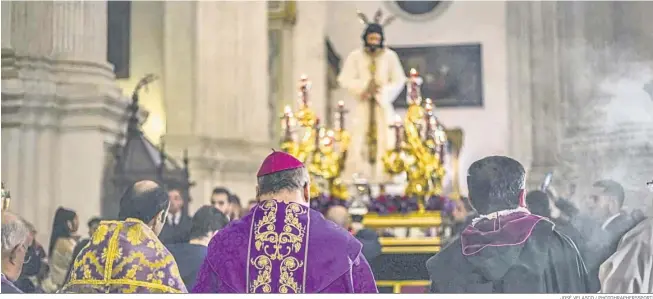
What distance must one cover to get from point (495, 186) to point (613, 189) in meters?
1.92

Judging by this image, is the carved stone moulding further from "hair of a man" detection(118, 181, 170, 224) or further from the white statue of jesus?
"hair of a man" detection(118, 181, 170, 224)

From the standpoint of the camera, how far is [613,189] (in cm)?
638

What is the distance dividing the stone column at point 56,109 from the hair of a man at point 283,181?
98.7 inches

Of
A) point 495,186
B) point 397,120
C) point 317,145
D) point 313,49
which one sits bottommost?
point 495,186

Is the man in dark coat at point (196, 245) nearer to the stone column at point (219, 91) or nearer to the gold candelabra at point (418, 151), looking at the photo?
the stone column at point (219, 91)

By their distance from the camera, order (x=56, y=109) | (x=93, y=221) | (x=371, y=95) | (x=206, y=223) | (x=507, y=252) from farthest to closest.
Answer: (x=371, y=95)
(x=56, y=109)
(x=93, y=221)
(x=206, y=223)
(x=507, y=252)

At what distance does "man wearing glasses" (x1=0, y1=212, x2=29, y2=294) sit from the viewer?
5.64 metres

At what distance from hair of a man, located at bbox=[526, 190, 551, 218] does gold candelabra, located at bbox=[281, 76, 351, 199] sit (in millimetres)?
1718

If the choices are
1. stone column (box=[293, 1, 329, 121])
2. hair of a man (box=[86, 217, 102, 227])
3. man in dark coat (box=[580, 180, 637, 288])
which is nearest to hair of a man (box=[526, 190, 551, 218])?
man in dark coat (box=[580, 180, 637, 288])

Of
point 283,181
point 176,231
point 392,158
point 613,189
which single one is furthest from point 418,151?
point 283,181

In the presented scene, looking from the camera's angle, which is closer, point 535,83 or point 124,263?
point 124,263

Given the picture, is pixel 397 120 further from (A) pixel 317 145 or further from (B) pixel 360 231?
(B) pixel 360 231

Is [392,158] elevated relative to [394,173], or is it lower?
elevated

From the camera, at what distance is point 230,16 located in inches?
326
